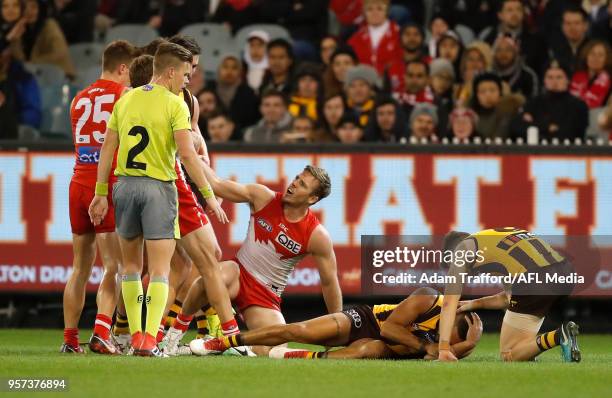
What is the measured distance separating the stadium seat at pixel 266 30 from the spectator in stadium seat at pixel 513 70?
3.02 metres

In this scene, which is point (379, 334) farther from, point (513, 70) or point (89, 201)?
point (513, 70)

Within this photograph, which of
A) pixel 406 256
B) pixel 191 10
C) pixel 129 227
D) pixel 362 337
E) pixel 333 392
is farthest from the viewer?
pixel 191 10

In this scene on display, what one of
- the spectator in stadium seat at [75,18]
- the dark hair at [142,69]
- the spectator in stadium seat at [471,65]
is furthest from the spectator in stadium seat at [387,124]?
the spectator in stadium seat at [75,18]

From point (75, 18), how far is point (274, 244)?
29.0 ft

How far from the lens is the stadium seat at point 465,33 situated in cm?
1873

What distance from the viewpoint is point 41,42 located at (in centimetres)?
1898

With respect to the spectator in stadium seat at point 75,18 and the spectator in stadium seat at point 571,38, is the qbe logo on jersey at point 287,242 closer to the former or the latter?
the spectator in stadium seat at point 571,38

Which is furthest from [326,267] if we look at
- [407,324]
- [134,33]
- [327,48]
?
[134,33]

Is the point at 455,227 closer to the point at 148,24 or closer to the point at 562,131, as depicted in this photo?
the point at 562,131

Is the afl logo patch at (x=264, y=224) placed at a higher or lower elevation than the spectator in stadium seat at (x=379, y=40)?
lower

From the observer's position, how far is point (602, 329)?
50.6ft

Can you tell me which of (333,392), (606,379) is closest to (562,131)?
(606,379)

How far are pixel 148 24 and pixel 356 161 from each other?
5.75 metres

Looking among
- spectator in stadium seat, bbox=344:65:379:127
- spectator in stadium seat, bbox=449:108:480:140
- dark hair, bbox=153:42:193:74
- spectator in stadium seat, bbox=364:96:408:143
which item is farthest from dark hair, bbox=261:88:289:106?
dark hair, bbox=153:42:193:74
